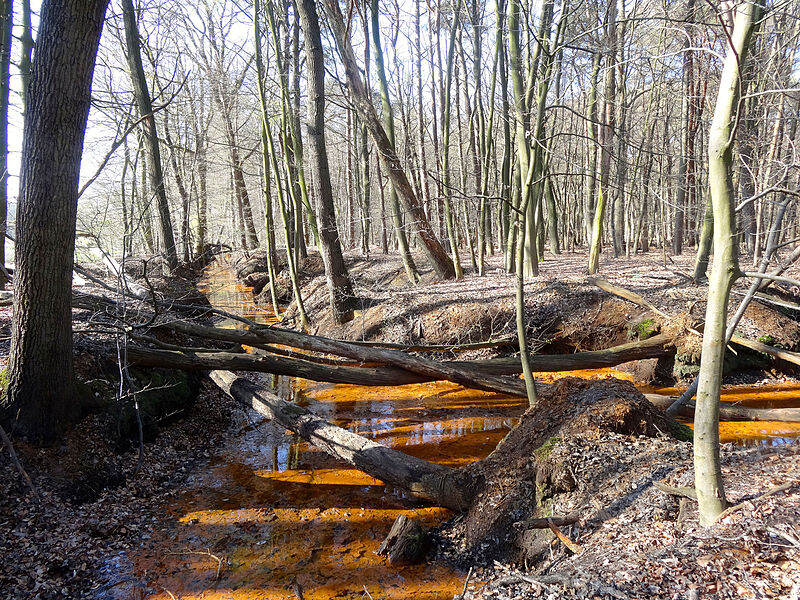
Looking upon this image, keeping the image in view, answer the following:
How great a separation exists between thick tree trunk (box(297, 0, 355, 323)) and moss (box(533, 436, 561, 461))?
704 cm

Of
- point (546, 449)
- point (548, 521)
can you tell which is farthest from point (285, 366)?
point (548, 521)

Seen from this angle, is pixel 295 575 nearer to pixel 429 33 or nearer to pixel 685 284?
pixel 685 284

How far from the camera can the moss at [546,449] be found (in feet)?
13.9

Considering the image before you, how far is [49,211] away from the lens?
180 inches

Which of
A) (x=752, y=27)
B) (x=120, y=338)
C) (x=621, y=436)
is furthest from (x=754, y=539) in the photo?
(x=120, y=338)

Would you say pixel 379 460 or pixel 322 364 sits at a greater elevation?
pixel 322 364

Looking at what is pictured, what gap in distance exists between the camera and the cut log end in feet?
13.4

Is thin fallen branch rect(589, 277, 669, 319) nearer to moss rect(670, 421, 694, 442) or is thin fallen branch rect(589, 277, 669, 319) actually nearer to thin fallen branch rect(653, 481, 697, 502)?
moss rect(670, 421, 694, 442)

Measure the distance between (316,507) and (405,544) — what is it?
1390 millimetres

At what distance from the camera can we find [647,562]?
8.75 ft

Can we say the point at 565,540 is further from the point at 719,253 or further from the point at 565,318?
the point at 565,318

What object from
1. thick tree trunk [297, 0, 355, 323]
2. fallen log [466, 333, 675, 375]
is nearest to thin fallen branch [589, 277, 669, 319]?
fallen log [466, 333, 675, 375]

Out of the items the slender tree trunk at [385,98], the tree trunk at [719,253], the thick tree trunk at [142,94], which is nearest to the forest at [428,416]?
the tree trunk at [719,253]

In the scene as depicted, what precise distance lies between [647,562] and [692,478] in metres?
1.03
